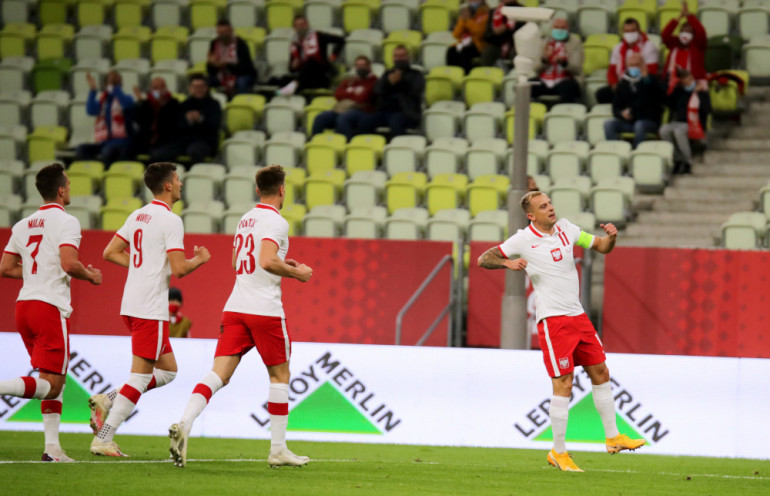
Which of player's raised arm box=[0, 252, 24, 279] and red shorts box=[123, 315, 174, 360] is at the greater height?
player's raised arm box=[0, 252, 24, 279]

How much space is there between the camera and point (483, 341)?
15.0 meters

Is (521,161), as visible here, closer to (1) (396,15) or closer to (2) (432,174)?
(2) (432,174)

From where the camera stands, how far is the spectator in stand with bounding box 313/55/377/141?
18.5 meters

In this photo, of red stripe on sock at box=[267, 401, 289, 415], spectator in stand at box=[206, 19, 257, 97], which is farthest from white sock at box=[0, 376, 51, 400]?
spectator in stand at box=[206, 19, 257, 97]

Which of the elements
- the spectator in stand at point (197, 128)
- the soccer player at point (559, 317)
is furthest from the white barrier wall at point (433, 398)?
the spectator in stand at point (197, 128)

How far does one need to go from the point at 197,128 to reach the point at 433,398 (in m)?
8.70

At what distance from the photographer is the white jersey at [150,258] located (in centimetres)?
841

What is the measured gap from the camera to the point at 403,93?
18375 millimetres

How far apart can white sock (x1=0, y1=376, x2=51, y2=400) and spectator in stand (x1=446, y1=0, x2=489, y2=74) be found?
1213 cm

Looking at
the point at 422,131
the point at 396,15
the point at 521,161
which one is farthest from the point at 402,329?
the point at 396,15

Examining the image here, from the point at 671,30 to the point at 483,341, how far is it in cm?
588

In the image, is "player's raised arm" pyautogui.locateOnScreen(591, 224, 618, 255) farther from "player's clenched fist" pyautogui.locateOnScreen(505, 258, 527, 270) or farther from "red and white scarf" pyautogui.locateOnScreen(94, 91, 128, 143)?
"red and white scarf" pyautogui.locateOnScreen(94, 91, 128, 143)

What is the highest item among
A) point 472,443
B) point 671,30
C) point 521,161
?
point 671,30

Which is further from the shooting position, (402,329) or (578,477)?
(402,329)
